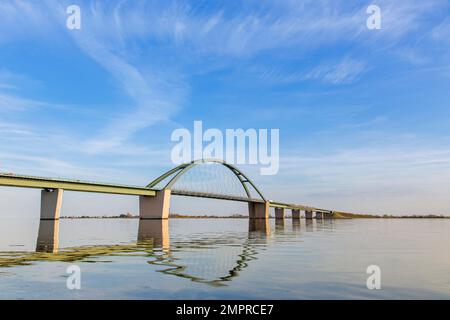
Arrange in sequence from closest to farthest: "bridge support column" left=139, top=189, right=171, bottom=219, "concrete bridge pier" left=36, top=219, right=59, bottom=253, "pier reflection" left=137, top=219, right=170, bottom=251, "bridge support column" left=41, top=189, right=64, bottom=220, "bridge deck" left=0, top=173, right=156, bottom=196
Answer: "concrete bridge pier" left=36, top=219, right=59, bottom=253 → "pier reflection" left=137, top=219, right=170, bottom=251 → "bridge deck" left=0, top=173, right=156, bottom=196 → "bridge support column" left=41, top=189, right=64, bottom=220 → "bridge support column" left=139, top=189, right=171, bottom=219

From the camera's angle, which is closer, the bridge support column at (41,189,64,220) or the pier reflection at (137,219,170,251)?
the pier reflection at (137,219,170,251)

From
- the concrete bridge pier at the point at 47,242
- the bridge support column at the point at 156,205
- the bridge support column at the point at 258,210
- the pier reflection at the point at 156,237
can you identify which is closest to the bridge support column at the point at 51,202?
the bridge support column at the point at 156,205

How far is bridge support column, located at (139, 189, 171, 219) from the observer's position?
371 ft

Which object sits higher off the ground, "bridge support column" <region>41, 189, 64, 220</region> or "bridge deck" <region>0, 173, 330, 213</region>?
"bridge deck" <region>0, 173, 330, 213</region>

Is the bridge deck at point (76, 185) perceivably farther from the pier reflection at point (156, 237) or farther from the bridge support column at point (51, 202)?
the pier reflection at point (156, 237)

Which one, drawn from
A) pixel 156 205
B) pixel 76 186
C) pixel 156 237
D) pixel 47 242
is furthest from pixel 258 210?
pixel 47 242

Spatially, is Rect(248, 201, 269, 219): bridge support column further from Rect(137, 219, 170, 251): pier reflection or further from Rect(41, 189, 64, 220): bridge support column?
Rect(137, 219, 170, 251): pier reflection

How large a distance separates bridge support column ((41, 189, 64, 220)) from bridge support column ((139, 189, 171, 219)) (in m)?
33.6

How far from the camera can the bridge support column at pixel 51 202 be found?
83.4 meters

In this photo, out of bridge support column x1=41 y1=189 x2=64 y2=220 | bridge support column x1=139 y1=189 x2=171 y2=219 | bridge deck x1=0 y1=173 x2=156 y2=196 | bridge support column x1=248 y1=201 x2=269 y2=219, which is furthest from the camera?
bridge support column x1=248 y1=201 x2=269 y2=219

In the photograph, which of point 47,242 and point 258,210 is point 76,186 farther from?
point 258,210

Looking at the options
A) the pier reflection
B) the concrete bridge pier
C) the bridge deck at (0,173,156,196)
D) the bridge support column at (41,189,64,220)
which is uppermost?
the bridge deck at (0,173,156,196)

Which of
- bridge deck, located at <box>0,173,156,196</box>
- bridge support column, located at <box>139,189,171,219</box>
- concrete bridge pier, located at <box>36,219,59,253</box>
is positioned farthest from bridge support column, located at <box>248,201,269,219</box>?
concrete bridge pier, located at <box>36,219,59,253</box>

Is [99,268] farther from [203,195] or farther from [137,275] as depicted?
[203,195]
